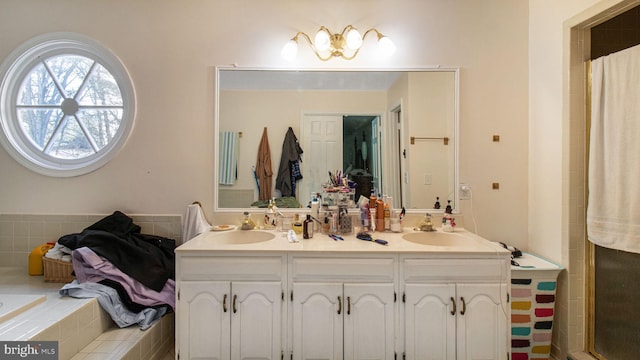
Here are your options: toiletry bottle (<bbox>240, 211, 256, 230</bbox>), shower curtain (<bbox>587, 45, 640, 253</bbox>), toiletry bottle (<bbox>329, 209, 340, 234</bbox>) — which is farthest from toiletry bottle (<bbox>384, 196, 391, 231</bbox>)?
shower curtain (<bbox>587, 45, 640, 253</bbox>)

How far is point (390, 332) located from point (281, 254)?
2.35ft

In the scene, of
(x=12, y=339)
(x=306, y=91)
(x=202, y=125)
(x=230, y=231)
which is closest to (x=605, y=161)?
(x=306, y=91)

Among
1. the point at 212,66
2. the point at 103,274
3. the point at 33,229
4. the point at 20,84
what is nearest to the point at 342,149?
the point at 212,66

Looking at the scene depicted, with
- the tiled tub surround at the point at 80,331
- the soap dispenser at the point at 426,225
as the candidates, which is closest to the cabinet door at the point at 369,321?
the soap dispenser at the point at 426,225

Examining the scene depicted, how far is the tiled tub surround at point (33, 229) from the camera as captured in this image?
1.91 metres

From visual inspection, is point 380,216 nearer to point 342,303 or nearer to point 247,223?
point 342,303

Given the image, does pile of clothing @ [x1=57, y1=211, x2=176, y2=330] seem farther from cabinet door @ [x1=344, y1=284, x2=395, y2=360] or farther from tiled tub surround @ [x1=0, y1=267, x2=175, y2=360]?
cabinet door @ [x1=344, y1=284, x2=395, y2=360]

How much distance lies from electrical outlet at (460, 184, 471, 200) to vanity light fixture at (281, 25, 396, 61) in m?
1.09

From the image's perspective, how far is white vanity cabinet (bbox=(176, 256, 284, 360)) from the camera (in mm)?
1410

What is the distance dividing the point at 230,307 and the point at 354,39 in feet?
6.05

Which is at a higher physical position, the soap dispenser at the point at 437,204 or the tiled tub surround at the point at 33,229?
the soap dispenser at the point at 437,204

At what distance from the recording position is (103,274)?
1572mm

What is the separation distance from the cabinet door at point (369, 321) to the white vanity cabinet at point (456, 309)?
3.4 inches

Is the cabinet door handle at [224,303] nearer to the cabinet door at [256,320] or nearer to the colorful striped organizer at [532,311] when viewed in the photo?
the cabinet door at [256,320]
